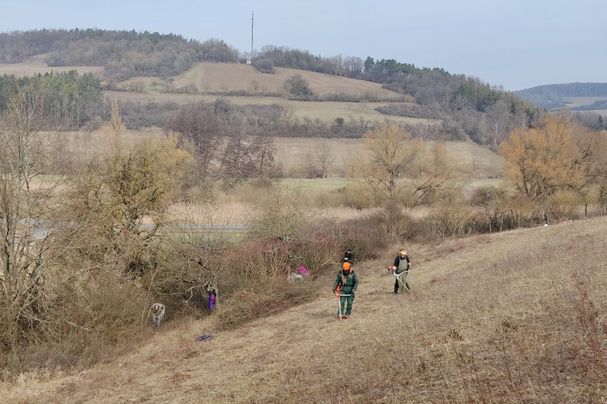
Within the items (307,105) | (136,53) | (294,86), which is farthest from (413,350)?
(136,53)

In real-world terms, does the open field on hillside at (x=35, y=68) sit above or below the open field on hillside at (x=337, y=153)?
above

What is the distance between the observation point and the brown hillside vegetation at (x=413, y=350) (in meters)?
9.58

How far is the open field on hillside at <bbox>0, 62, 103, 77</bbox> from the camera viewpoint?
153 m

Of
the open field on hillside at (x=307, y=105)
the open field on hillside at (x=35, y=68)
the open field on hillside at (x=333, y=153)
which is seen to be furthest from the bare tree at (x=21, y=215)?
the open field on hillside at (x=35, y=68)

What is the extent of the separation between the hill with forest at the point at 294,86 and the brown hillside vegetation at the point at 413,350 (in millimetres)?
82688

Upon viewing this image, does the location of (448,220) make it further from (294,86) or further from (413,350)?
(294,86)

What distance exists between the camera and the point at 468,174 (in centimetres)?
5319

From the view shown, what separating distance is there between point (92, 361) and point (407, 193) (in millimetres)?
35209

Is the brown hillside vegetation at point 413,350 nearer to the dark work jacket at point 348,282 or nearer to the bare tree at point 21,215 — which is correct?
the dark work jacket at point 348,282

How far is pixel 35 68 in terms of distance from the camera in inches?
6555

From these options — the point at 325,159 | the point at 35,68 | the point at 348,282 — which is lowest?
the point at 325,159

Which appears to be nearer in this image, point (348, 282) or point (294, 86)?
point (348, 282)

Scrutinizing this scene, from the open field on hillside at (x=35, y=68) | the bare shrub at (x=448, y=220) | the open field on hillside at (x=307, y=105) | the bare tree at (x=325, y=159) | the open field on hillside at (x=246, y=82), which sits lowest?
the bare shrub at (x=448, y=220)

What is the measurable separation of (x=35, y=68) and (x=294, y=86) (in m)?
86.2
